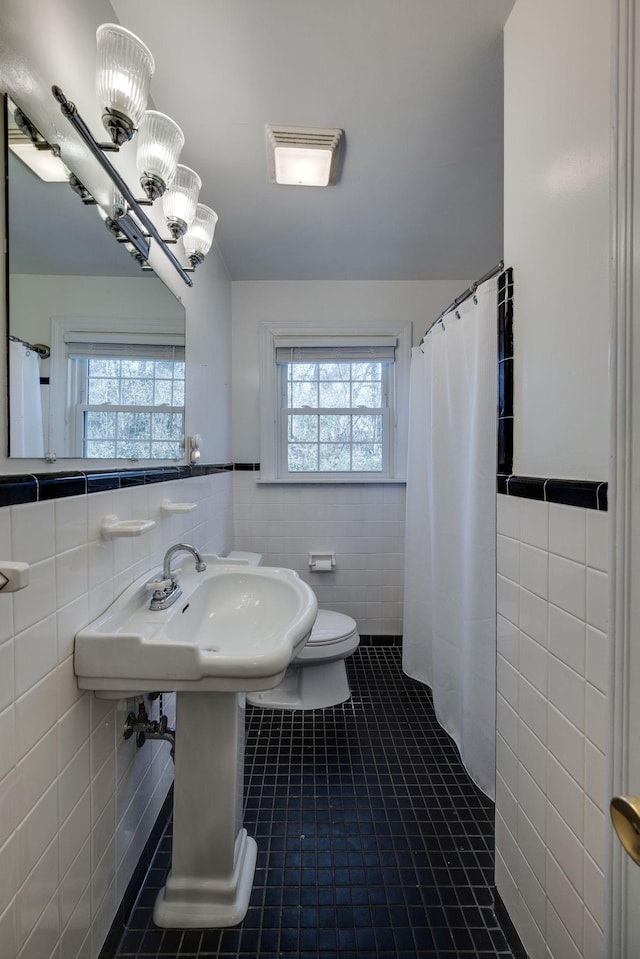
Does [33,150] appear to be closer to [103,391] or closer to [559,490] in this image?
[103,391]

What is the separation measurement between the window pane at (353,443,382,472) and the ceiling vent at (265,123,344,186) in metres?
1.40

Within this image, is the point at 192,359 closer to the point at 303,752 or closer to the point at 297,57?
the point at 297,57

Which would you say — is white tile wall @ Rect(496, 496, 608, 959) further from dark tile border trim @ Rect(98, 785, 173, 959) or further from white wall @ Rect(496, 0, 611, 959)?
dark tile border trim @ Rect(98, 785, 173, 959)

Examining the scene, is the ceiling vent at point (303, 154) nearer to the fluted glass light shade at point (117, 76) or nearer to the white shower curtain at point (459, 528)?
the fluted glass light shade at point (117, 76)

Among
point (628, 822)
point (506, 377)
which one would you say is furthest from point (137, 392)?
point (628, 822)

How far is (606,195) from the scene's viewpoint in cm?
67

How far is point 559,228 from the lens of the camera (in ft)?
2.65

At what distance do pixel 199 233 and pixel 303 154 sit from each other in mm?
508

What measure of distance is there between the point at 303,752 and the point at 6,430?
1581mm

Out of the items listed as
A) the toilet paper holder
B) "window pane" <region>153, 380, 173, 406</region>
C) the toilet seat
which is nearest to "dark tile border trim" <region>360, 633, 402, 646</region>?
the toilet paper holder

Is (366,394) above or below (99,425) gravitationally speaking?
above

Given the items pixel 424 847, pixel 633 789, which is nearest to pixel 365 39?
pixel 633 789

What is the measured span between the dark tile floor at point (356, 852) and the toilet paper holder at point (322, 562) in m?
0.80

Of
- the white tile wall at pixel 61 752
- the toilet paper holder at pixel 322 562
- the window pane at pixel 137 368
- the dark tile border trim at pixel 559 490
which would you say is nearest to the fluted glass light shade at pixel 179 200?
the window pane at pixel 137 368
